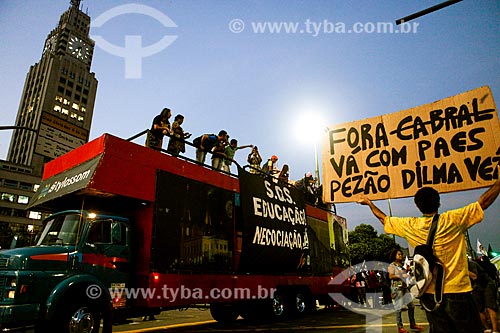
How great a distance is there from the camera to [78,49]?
13000 cm

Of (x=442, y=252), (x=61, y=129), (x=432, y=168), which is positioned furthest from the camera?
(x=61, y=129)

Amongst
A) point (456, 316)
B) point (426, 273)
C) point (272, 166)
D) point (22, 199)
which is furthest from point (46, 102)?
point (456, 316)

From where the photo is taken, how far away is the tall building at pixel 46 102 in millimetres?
70188

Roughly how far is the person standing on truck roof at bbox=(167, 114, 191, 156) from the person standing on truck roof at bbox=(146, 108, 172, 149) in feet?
0.85

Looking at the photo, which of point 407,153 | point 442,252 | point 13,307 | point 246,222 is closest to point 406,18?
point 407,153

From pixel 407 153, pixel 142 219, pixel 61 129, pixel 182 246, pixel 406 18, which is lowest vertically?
pixel 182 246

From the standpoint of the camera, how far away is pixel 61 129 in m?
25.2

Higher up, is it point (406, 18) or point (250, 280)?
point (406, 18)

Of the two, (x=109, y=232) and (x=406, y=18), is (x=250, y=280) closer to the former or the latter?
(x=109, y=232)

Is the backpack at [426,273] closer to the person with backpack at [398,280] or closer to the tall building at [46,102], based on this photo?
the person with backpack at [398,280]

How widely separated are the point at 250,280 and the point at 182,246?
7.70ft

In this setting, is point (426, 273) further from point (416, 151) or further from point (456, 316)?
point (416, 151)

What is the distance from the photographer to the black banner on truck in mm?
8125

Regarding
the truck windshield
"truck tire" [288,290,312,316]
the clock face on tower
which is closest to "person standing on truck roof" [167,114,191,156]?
the truck windshield
